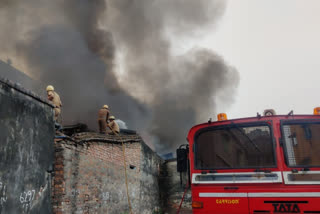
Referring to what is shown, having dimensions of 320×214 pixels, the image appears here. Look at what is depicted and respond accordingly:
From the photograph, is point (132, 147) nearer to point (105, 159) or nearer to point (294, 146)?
point (105, 159)

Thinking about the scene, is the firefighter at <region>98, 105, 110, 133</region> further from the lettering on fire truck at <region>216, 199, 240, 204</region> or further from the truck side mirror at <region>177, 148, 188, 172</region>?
the lettering on fire truck at <region>216, 199, 240, 204</region>

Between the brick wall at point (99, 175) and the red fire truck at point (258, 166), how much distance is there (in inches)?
112

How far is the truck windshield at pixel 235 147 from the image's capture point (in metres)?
3.89

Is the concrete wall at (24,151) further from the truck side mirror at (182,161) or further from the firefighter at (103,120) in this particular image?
the firefighter at (103,120)

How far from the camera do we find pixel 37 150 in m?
5.02

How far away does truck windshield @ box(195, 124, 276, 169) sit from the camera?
12.8 ft

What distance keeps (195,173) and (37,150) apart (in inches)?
114

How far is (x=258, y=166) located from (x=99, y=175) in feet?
15.2

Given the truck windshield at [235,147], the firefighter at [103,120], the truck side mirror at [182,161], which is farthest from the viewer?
the firefighter at [103,120]

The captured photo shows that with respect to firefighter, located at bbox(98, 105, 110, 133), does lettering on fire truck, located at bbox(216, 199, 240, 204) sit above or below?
below

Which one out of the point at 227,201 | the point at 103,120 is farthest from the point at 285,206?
the point at 103,120

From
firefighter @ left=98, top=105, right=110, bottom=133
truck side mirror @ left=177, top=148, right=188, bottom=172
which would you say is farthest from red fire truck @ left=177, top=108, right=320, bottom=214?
firefighter @ left=98, top=105, right=110, bottom=133

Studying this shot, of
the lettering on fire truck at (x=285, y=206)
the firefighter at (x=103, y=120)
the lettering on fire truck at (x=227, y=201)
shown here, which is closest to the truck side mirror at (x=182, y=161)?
the lettering on fire truck at (x=227, y=201)

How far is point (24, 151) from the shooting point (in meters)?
4.67
